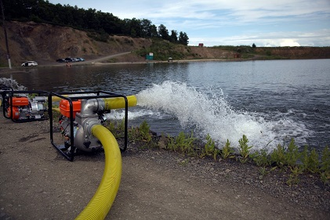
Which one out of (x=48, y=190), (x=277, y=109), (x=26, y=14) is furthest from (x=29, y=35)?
(x=48, y=190)

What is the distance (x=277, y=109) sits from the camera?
1394 cm

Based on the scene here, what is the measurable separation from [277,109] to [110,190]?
12.1 metres

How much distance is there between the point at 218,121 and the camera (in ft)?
34.3

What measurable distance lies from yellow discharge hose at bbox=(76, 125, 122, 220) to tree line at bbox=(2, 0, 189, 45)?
60.9m

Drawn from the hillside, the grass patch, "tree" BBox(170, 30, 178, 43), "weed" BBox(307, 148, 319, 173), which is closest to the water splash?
the grass patch

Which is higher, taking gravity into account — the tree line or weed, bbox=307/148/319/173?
the tree line

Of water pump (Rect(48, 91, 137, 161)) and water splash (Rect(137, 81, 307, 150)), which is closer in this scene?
water pump (Rect(48, 91, 137, 161))

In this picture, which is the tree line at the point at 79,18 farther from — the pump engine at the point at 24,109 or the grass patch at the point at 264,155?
the grass patch at the point at 264,155

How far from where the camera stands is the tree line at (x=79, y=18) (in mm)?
72125

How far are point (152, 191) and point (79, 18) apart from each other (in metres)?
102

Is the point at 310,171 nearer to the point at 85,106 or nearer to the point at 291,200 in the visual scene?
the point at 291,200

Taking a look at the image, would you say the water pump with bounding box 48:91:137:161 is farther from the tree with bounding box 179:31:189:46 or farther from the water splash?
the tree with bounding box 179:31:189:46

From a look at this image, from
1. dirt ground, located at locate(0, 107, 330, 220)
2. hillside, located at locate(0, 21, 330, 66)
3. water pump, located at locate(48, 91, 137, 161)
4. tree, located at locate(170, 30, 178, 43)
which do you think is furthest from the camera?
tree, located at locate(170, 30, 178, 43)

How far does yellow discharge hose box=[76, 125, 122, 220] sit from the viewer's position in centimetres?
348
